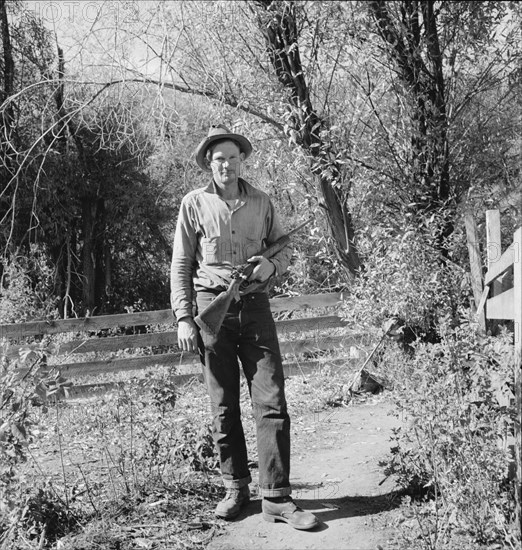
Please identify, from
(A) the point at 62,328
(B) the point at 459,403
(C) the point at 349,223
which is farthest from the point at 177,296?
(A) the point at 62,328

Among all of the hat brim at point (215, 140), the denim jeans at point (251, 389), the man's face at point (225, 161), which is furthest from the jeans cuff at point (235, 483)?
the hat brim at point (215, 140)

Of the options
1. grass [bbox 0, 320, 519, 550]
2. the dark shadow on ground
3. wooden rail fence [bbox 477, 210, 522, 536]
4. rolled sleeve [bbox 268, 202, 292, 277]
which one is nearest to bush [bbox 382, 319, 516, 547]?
grass [bbox 0, 320, 519, 550]

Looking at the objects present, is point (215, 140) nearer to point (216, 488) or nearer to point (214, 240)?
point (214, 240)

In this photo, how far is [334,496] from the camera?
4.61m

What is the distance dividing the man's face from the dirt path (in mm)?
1960

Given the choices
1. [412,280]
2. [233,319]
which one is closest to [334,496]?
[233,319]

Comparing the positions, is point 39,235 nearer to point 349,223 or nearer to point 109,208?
point 109,208

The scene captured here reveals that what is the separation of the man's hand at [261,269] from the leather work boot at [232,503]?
1245mm

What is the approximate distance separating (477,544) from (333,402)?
14.3ft

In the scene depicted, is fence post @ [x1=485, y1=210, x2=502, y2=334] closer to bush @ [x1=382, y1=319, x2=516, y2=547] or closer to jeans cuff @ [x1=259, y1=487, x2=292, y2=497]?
bush @ [x1=382, y1=319, x2=516, y2=547]

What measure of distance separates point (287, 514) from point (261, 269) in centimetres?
137

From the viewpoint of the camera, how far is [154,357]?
30.7 ft

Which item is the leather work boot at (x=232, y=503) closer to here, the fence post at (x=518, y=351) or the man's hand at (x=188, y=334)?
the man's hand at (x=188, y=334)

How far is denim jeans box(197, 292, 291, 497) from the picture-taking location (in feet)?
13.4
